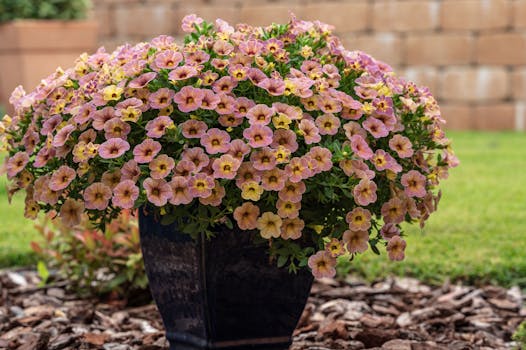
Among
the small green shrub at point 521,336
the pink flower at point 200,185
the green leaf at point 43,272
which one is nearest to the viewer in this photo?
the pink flower at point 200,185

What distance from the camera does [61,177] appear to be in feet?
8.11

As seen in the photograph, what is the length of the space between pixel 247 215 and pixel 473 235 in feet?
8.37

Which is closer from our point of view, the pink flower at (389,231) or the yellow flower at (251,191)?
the yellow flower at (251,191)

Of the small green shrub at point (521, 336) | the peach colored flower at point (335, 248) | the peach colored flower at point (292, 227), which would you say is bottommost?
the small green shrub at point (521, 336)

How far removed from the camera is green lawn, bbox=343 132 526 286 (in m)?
4.08

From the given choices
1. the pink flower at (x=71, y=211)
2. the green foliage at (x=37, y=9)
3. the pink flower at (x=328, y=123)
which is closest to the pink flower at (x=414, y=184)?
the pink flower at (x=328, y=123)

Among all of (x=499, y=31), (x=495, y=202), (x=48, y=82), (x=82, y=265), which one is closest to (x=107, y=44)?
(x=499, y=31)

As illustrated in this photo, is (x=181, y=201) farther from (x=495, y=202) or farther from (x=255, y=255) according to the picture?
(x=495, y=202)

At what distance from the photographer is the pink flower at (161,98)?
2.44 metres

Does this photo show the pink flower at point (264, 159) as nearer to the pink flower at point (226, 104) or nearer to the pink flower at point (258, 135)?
the pink flower at point (258, 135)

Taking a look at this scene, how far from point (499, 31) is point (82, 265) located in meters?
6.20

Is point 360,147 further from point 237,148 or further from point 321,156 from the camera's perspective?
A: point 237,148

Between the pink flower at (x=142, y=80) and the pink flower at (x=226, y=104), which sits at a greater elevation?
the pink flower at (x=142, y=80)

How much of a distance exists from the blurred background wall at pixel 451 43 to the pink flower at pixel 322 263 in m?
7.03
